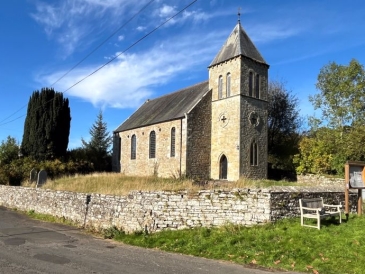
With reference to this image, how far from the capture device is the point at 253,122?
29.0 meters

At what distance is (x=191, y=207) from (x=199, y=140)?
1830cm

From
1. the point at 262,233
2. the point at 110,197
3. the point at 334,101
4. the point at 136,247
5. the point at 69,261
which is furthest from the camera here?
the point at 334,101

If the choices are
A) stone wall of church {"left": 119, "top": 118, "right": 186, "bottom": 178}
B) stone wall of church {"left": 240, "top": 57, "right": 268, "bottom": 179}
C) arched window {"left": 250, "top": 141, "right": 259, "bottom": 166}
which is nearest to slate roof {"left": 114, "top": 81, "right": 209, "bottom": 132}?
stone wall of church {"left": 119, "top": 118, "right": 186, "bottom": 178}

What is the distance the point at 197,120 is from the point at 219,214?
19.1 metres

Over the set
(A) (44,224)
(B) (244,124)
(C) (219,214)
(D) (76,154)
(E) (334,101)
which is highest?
(E) (334,101)

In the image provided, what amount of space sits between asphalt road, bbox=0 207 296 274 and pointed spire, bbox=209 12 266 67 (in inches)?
869

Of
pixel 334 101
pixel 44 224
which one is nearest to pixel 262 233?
pixel 44 224

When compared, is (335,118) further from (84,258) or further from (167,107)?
(84,258)

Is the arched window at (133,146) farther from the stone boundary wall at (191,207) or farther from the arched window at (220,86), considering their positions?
the stone boundary wall at (191,207)

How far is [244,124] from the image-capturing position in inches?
1110

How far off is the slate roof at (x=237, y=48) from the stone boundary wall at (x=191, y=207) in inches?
746

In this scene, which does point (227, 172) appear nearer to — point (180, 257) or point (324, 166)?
point (324, 166)

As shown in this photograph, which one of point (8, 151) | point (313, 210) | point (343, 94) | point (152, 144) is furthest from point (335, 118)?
point (8, 151)

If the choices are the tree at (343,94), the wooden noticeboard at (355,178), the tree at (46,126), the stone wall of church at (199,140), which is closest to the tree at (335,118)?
the tree at (343,94)
